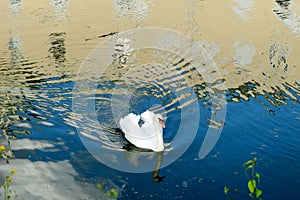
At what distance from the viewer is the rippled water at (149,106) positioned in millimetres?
10125

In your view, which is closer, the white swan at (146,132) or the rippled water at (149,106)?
the rippled water at (149,106)

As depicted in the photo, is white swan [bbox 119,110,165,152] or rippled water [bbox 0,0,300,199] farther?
white swan [bbox 119,110,165,152]

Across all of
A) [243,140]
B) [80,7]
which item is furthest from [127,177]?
[80,7]

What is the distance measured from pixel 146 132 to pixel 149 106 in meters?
3.17

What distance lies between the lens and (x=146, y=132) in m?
11.6

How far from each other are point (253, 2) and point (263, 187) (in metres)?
27.5

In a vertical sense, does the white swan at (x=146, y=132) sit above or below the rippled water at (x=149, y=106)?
above

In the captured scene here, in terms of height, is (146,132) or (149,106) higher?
(146,132)

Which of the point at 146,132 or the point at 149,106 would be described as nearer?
the point at 146,132

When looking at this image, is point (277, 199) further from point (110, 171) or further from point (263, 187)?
point (110, 171)

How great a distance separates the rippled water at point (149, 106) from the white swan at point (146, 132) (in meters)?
0.28

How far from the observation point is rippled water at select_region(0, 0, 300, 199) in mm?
10125

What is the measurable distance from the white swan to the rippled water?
28 centimetres

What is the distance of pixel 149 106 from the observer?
578 inches
